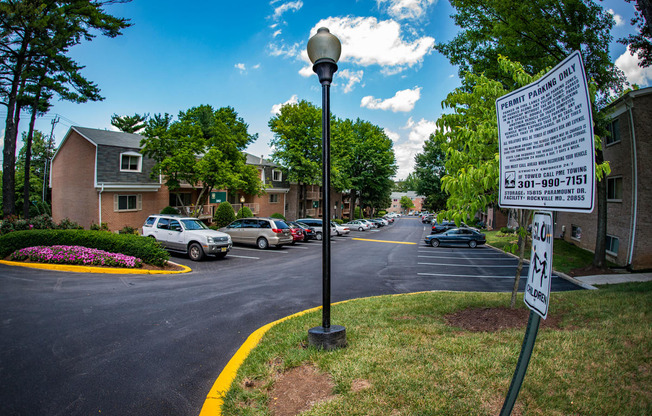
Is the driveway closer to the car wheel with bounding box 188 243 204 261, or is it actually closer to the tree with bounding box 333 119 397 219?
the car wheel with bounding box 188 243 204 261

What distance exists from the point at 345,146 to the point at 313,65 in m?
37.5

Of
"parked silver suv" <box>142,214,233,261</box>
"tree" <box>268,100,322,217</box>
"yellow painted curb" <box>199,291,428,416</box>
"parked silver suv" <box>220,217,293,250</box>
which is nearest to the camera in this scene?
"yellow painted curb" <box>199,291,428,416</box>

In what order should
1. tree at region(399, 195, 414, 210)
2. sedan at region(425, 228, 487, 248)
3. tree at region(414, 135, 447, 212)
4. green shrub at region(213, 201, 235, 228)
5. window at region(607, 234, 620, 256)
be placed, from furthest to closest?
tree at region(399, 195, 414, 210) → tree at region(414, 135, 447, 212) → green shrub at region(213, 201, 235, 228) → sedan at region(425, 228, 487, 248) → window at region(607, 234, 620, 256)

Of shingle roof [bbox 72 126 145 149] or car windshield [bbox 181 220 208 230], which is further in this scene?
shingle roof [bbox 72 126 145 149]

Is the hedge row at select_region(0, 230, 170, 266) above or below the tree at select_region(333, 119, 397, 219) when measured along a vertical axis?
below

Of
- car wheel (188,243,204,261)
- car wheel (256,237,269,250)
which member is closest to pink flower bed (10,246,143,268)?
car wheel (188,243,204,261)

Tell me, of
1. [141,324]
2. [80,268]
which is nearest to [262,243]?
[80,268]

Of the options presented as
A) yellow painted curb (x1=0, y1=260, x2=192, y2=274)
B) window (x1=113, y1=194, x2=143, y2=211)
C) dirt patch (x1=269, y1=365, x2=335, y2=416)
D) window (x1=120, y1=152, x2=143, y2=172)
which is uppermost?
window (x1=120, y1=152, x2=143, y2=172)

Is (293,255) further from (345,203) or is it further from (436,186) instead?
(345,203)

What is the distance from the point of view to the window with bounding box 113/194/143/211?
23.6 metres

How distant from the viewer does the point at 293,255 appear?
59.3ft

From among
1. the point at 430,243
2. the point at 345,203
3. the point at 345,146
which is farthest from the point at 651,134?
the point at 345,203

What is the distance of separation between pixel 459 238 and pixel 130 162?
25.0 meters

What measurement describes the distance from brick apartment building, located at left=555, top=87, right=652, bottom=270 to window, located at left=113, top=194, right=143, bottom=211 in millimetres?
28003
